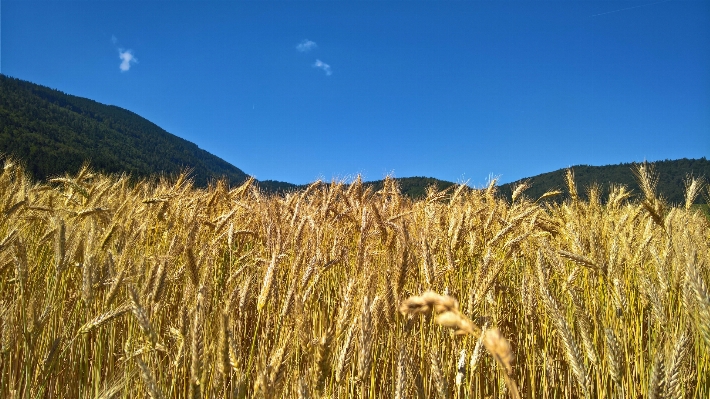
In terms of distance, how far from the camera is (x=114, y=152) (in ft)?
300

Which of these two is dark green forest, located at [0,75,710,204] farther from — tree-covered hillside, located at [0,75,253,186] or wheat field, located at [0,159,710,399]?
wheat field, located at [0,159,710,399]

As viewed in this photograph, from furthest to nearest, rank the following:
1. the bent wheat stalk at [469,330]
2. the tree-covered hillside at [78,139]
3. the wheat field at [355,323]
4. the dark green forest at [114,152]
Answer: the tree-covered hillside at [78,139], the dark green forest at [114,152], the wheat field at [355,323], the bent wheat stalk at [469,330]

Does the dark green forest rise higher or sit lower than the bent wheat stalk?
higher

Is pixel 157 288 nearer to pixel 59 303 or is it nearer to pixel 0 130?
pixel 59 303

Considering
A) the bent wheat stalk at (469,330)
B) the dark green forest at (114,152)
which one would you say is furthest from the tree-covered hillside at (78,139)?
the bent wheat stalk at (469,330)

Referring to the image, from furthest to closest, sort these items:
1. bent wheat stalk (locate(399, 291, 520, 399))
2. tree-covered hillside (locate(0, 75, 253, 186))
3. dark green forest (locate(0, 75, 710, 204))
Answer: tree-covered hillside (locate(0, 75, 253, 186))
dark green forest (locate(0, 75, 710, 204))
bent wheat stalk (locate(399, 291, 520, 399))

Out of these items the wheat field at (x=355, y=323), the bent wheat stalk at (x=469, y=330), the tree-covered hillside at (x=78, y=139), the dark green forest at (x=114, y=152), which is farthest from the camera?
the tree-covered hillside at (x=78, y=139)

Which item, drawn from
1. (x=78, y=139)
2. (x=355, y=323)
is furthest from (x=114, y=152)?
(x=355, y=323)

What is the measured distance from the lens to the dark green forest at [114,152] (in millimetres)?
23905

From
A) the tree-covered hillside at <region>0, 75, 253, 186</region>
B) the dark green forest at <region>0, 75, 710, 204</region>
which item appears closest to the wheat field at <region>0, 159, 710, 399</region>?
the dark green forest at <region>0, 75, 710, 204</region>

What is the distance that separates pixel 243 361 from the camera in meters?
2.16

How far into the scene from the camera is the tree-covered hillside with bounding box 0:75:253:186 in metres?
49.1

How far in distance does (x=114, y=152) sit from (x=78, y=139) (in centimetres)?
1423

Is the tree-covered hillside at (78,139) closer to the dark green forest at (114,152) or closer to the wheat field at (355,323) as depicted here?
the dark green forest at (114,152)
